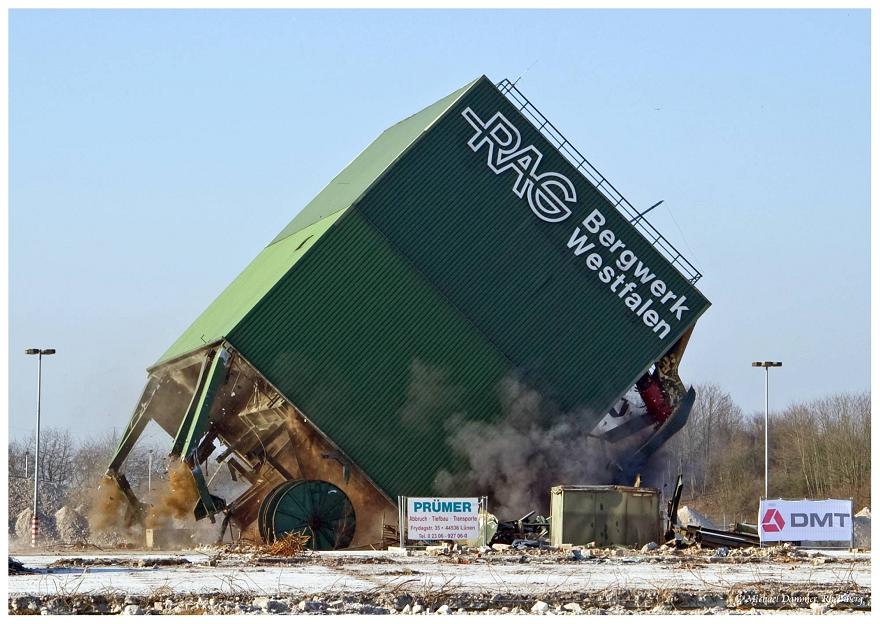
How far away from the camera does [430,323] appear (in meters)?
37.2

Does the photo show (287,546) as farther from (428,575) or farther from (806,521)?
(806,521)

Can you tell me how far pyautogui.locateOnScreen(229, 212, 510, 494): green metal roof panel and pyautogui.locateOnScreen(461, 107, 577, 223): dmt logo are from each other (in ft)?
12.3

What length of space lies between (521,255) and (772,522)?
991 cm

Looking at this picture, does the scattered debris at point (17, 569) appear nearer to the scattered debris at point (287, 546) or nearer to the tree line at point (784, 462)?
the scattered debris at point (287, 546)

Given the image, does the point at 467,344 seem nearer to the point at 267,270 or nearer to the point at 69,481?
the point at 267,270

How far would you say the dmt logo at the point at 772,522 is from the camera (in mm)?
32656

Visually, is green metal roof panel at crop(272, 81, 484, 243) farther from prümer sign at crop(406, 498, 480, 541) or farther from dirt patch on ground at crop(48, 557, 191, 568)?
dirt patch on ground at crop(48, 557, 191, 568)

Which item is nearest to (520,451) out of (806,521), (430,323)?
(430,323)

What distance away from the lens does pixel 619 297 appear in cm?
3847

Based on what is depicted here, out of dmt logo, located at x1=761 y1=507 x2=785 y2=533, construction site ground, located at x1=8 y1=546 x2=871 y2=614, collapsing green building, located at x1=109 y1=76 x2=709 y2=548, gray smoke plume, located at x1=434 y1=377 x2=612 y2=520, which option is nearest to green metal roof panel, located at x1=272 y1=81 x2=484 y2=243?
collapsing green building, located at x1=109 y1=76 x2=709 y2=548

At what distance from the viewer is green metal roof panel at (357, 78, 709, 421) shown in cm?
3769

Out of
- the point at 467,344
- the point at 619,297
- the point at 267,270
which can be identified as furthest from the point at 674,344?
the point at 267,270

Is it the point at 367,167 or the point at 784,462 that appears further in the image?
the point at 784,462

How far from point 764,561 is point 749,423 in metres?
62.6
